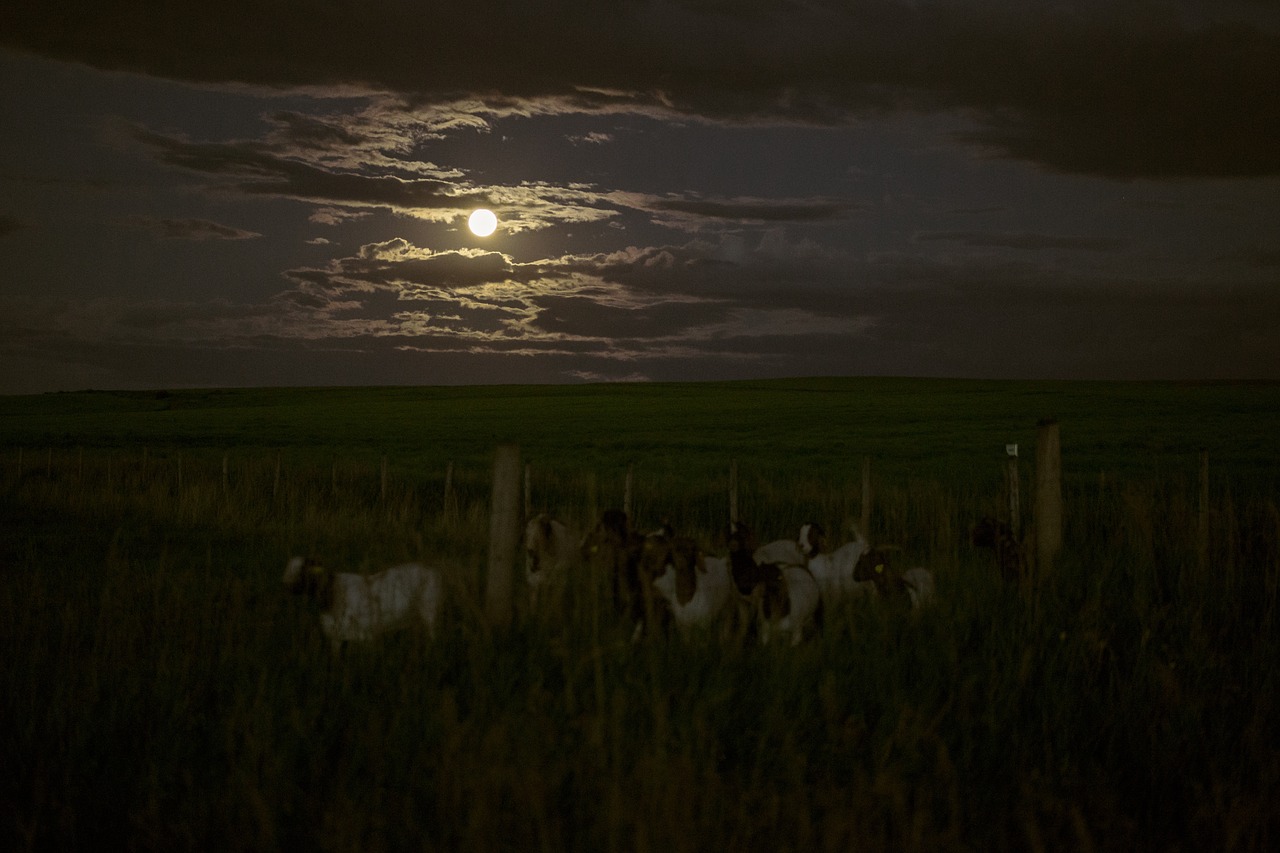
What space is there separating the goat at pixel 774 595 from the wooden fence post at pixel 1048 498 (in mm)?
2838

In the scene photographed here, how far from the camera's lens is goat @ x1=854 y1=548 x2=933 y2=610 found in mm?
7133

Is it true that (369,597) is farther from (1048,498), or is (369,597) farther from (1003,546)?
(1048,498)

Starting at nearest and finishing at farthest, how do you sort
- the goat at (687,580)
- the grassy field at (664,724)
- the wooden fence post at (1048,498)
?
the grassy field at (664,724) → the goat at (687,580) → the wooden fence post at (1048,498)

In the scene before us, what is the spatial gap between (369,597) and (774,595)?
2.55 metres

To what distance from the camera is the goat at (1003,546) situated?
8234mm

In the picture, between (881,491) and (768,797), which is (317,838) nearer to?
(768,797)

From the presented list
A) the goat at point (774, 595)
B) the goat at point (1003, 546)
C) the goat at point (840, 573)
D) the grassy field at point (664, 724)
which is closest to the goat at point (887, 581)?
the goat at point (840, 573)

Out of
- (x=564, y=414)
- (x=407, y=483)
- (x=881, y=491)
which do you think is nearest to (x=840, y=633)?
(x=881, y=491)

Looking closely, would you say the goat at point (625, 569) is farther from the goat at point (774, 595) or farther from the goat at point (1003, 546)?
the goat at point (1003, 546)

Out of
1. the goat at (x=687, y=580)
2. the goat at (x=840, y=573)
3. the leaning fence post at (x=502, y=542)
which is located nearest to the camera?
the goat at (x=687, y=580)

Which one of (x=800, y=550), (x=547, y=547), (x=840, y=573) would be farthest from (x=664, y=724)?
(x=800, y=550)

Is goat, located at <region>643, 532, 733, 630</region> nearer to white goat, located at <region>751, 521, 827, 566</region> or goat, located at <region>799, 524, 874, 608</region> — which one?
goat, located at <region>799, 524, 874, 608</region>

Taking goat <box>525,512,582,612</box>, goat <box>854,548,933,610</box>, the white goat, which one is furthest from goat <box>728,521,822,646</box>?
the white goat

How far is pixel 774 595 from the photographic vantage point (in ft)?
19.8
